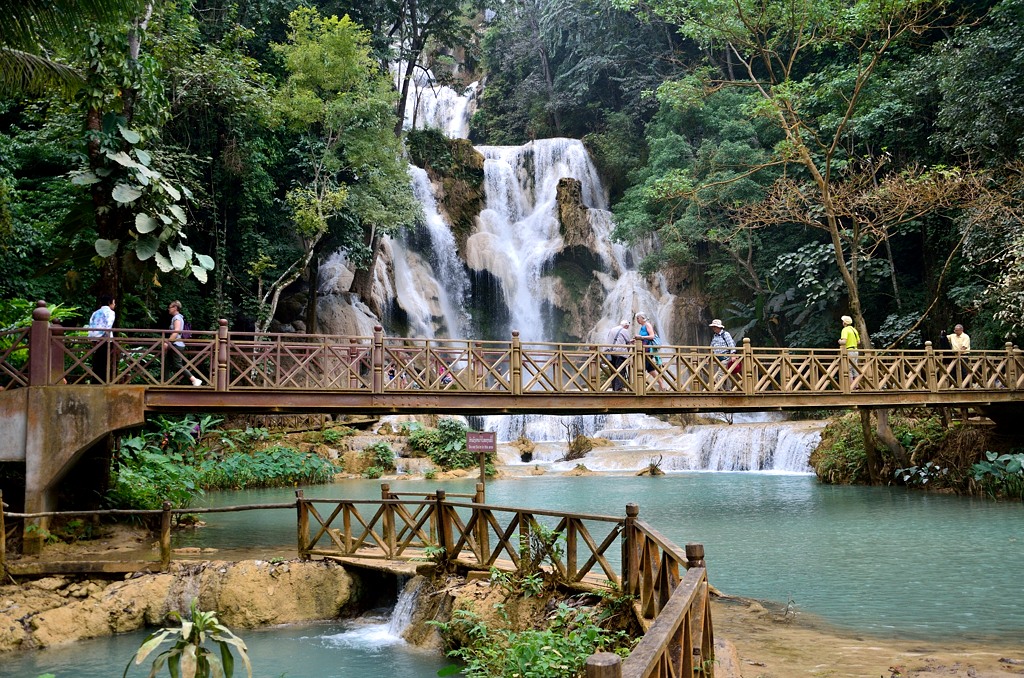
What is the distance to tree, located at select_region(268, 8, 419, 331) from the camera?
24.9m

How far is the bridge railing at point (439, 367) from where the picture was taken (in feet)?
39.3

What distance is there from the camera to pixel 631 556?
7094mm

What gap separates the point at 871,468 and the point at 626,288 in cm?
1562

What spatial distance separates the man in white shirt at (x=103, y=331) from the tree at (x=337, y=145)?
448 inches

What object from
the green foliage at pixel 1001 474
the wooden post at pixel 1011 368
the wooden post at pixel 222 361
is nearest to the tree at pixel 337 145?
the wooden post at pixel 222 361

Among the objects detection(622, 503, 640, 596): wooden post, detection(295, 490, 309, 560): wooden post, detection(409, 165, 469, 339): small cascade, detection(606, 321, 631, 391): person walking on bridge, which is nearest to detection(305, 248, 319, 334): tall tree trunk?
detection(409, 165, 469, 339): small cascade

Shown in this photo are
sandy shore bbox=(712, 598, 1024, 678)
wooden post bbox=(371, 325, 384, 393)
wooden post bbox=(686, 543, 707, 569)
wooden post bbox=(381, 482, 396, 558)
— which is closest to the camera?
wooden post bbox=(686, 543, 707, 569)

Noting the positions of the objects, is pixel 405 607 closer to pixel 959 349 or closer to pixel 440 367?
pixel 440 367

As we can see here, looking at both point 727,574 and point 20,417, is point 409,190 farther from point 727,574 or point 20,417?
point 727,574

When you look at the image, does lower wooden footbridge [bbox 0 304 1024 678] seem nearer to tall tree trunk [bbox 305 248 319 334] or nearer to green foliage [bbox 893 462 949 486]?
green foliage [bbox 893 462 949 486]

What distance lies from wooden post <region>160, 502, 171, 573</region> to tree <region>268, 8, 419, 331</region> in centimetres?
1473

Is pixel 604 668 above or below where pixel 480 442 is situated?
above

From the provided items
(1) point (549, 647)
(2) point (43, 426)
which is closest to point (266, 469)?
(2) point (43, 426)

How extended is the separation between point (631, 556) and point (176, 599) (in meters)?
6.14
